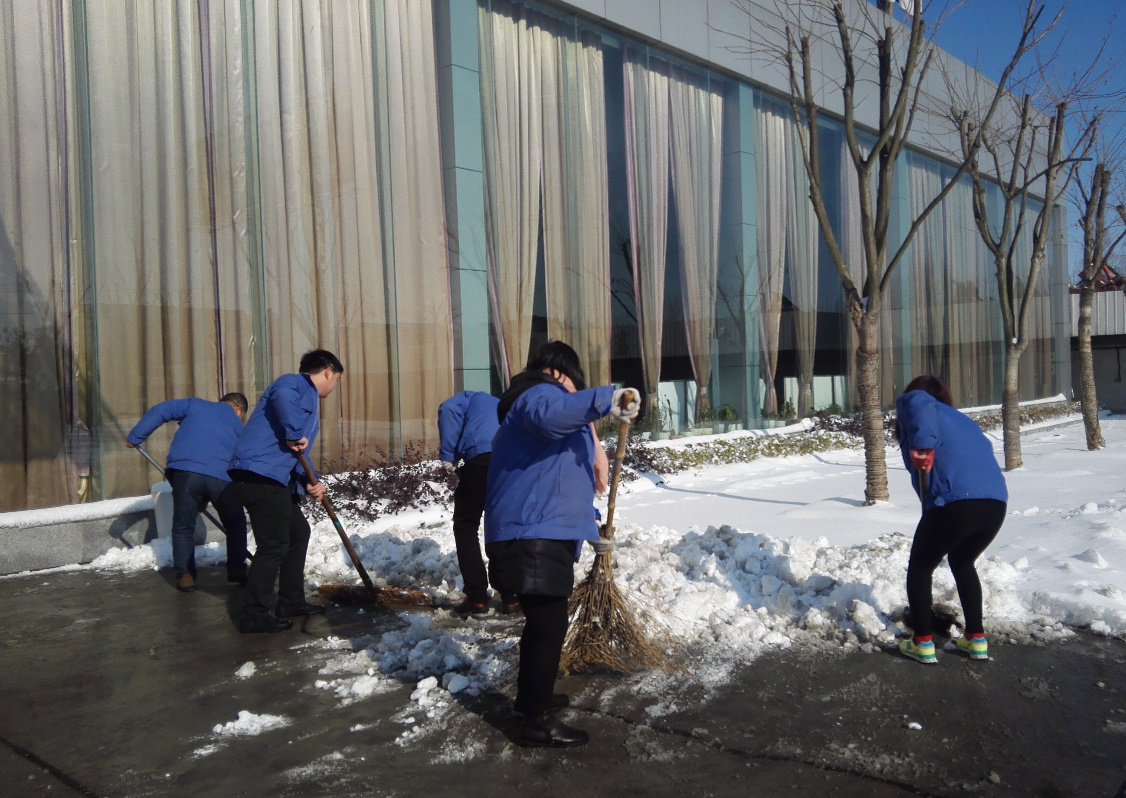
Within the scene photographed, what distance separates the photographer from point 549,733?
350 centimetres

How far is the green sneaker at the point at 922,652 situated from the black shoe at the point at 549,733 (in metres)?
1.89

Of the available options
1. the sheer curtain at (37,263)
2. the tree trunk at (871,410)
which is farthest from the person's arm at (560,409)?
the sheer curtain at (37,263)

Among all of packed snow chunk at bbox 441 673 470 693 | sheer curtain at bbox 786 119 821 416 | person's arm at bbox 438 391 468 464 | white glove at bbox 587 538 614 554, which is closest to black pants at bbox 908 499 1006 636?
white glove at bbox 587 538 614 554

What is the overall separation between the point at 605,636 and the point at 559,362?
4.97ft

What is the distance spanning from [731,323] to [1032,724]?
1183cm

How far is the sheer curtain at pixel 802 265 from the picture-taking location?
1662cm

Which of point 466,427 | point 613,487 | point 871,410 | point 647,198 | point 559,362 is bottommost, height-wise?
point 613,487

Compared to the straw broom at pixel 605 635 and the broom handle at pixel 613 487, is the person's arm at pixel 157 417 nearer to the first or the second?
the straw broom at pixel 605 635

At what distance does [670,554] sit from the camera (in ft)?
20.5

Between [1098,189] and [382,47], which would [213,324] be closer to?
[382,47]

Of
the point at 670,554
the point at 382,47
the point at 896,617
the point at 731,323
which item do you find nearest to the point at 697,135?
the point at 731,323

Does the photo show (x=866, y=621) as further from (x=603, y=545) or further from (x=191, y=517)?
(x=191, y=517)

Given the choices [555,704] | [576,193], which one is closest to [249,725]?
[555,704]

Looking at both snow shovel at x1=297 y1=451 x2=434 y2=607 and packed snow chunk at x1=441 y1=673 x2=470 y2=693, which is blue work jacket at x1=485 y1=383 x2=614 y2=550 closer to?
packed snow chunk at x1=441 y1=673 x2=470 y2=693
